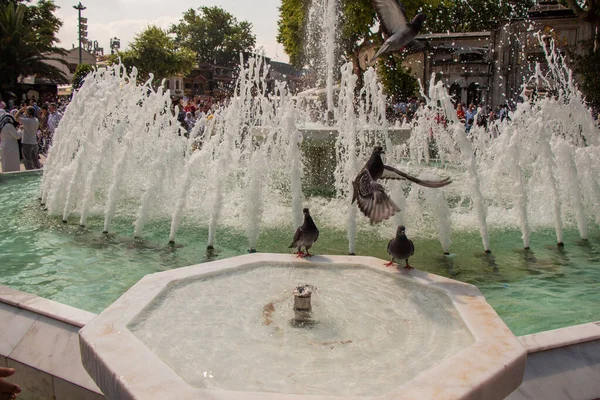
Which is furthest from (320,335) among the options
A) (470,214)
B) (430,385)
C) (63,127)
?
(63,127)

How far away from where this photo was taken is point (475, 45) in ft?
116

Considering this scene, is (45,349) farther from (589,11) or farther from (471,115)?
(589,11)

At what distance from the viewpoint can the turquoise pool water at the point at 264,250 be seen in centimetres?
441

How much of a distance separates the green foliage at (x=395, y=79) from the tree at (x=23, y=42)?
70.6ft

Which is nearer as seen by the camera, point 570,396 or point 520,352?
point 520,352

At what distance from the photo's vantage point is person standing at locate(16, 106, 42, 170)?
11070 millimetres

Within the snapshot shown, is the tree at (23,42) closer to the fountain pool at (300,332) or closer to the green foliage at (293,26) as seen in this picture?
the green foliage at (293,26)

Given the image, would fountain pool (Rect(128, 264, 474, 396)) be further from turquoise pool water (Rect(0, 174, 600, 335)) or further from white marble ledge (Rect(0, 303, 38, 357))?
turquoise pool water (Rect(0, 174, 600, 335))

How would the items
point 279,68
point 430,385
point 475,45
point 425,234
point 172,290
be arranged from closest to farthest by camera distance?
point 430,385
point 172,290
point 425,234
point 475,45
point 279,68

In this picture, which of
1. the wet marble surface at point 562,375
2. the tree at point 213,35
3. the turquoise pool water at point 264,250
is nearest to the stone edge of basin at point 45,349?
the turquoise pool water at point 264,250

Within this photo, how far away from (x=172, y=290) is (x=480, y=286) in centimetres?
291

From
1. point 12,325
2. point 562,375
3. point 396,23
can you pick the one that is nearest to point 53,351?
point 12,325

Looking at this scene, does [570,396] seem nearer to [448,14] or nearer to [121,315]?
[121,315]

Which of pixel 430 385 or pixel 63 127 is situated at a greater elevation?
pixel 63 127
